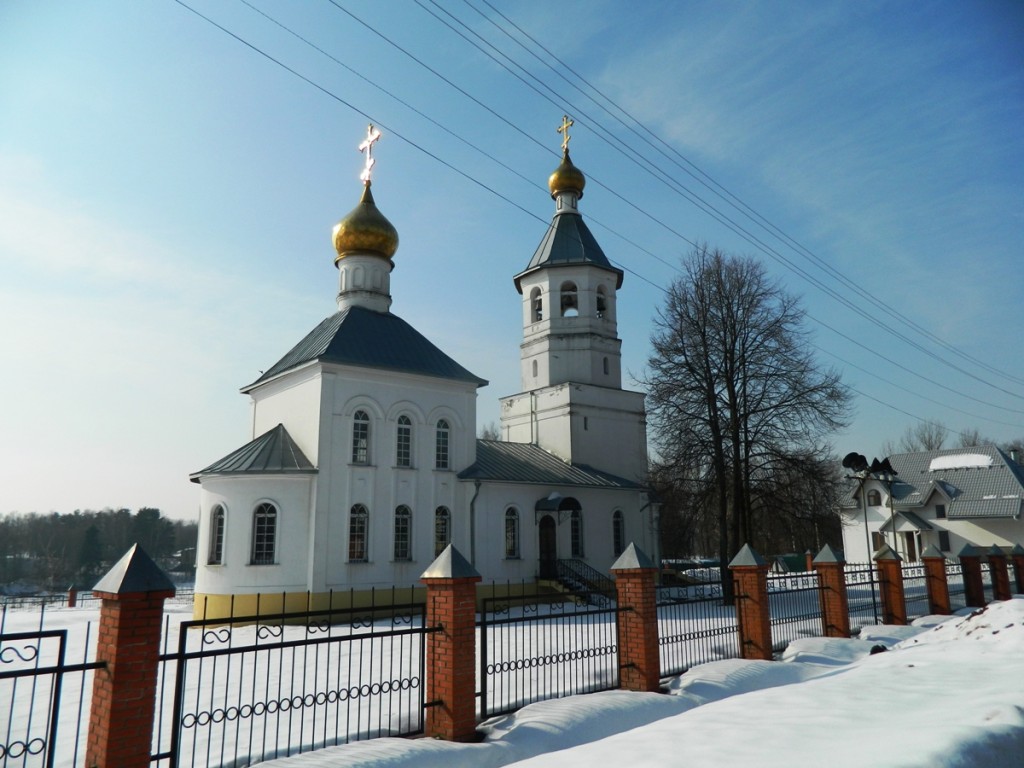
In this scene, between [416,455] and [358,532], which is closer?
[358,532]

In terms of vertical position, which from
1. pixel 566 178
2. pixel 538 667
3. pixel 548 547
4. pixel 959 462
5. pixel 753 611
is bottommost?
pixel 538 667

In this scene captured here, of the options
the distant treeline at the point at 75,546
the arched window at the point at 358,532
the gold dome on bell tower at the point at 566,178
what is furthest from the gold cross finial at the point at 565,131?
the distant treeline at the point at 75,546

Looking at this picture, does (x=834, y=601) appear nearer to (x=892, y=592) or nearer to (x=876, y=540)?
(x=892, y=592)

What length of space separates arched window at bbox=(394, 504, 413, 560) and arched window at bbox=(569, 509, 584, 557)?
597 cm

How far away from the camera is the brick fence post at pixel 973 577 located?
17469 mm

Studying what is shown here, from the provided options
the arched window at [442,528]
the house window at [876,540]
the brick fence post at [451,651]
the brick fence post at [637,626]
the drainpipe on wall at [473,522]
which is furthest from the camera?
the house window at [876,540]

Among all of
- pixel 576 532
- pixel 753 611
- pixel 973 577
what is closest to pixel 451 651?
pixel 753 611

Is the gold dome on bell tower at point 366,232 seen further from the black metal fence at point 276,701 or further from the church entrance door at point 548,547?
the black metal fence at point 276,701

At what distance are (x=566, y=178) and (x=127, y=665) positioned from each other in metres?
25.0

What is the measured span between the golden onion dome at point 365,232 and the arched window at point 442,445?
20.0ft

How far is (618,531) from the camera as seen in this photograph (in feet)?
80.8

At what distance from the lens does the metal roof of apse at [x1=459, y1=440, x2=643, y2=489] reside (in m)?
21.5

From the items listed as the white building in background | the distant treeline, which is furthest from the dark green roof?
the distant treeline

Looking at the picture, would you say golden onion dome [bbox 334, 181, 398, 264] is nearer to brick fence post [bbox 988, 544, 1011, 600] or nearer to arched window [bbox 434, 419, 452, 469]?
arched window [bbox 434, 419, 452, 469]
